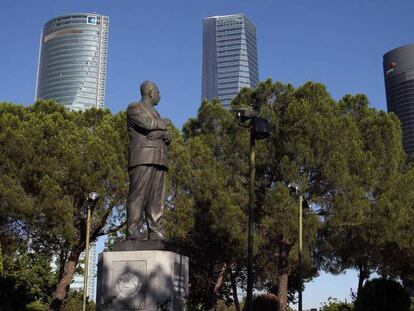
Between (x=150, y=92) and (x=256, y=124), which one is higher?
A: (x=150, y=92)

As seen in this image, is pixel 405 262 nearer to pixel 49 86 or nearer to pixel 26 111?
pixel 26 111

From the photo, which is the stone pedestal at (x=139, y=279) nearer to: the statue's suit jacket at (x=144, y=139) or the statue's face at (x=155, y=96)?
the statue's suit jacket at (x=144, y=139)

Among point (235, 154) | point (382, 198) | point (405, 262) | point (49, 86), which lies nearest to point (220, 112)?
point (235, 154)

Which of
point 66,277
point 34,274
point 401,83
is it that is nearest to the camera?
point 66,277

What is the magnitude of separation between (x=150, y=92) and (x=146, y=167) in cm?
152

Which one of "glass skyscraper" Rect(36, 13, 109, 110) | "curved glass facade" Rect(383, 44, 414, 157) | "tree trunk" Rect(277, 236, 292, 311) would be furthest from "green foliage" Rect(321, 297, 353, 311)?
"glass skyscraper" Rect(36, 13, 109, 110)

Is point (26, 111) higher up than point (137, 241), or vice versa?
point (26, 111)

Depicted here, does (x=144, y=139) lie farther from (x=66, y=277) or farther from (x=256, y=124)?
(x=66, y=277)

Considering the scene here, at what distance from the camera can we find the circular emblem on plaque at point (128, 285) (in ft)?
31.5

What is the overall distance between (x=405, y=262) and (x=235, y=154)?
10.3 m

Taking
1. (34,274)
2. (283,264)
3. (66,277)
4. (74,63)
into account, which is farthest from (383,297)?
(74,63)

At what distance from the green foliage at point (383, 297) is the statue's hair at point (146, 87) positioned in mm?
7219

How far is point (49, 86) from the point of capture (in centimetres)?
19125

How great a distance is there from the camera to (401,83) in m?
129
